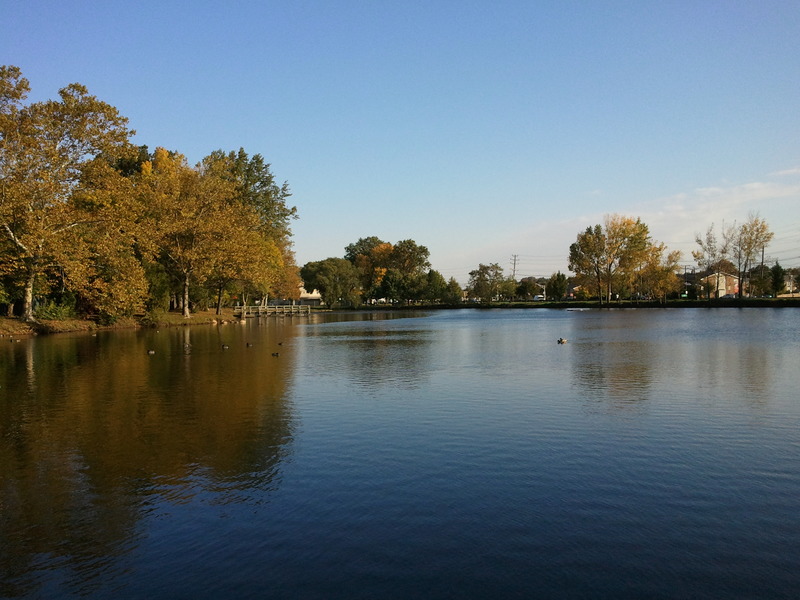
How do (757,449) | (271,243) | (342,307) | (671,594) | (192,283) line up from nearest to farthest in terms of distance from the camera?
(671,594) → (757,449) → (192,283) → (271,243) → (342,307)

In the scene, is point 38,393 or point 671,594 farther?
point 38,393

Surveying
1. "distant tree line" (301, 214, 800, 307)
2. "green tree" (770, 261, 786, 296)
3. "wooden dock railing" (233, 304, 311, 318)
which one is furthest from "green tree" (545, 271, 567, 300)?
"wooden dock railing" (233, 304, 311, 318)

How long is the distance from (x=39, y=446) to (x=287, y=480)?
18.4 feet

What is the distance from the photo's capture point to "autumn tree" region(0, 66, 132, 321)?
39.0 m

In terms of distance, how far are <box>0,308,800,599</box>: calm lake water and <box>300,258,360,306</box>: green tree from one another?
102 metres

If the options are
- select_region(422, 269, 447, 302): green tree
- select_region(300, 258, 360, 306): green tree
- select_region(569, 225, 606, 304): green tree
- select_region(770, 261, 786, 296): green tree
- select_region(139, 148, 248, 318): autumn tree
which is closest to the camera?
select_region(139, 148, 248, 318): autumn tree

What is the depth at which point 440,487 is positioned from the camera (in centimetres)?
891

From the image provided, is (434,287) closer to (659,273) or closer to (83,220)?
(659,273)

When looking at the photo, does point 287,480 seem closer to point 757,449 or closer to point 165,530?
point 165,530

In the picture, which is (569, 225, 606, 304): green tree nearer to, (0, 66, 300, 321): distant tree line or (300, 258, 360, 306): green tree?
(300, 258, 360, 306): green tree

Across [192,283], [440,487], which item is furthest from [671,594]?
[192,283]

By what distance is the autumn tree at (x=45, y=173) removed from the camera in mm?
39000

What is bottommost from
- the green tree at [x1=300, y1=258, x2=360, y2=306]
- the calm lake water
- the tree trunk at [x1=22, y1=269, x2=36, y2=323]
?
the calm lake water

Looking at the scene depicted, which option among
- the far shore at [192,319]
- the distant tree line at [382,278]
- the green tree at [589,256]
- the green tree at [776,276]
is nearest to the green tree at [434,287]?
the distant tree line at [382,278]
